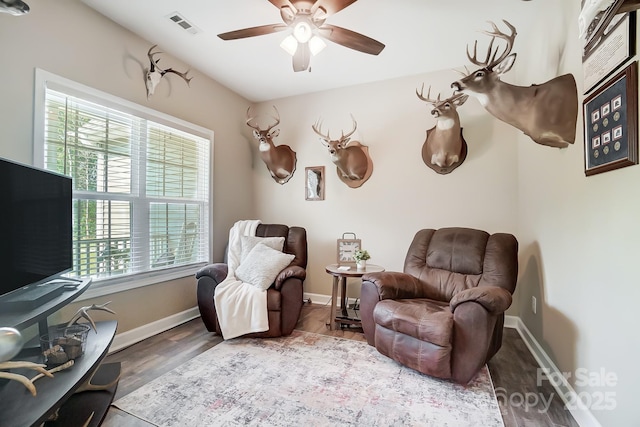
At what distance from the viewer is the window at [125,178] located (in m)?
2.17

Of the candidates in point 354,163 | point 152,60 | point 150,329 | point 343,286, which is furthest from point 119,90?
point 343,286

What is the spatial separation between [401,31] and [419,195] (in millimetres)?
1730

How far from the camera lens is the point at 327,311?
347cm

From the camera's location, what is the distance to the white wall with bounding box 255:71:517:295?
304 centimetres

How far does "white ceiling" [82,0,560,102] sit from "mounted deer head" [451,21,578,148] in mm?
518

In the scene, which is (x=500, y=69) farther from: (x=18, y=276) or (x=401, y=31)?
(x=18, y=276)

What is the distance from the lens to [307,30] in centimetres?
199

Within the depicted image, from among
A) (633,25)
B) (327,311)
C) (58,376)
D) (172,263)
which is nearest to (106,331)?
(58,376)

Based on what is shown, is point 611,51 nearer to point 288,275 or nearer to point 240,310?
point 288,275

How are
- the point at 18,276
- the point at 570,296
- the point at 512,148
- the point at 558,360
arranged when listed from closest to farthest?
1. the point at 18,276
2. the point at 570,296
3. the point at 558,360
4. the point at 512,148

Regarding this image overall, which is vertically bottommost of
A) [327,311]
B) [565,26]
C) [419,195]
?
[327,311]

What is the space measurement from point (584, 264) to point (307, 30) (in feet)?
7.74

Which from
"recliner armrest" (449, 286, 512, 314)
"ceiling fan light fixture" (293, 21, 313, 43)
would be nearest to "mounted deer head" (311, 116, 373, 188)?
"ceiling fan light fixture" (293, 21, 313, 43)

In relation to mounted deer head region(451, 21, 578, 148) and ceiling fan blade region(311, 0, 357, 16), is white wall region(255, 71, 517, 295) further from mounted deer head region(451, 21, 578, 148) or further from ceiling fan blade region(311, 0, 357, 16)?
ceiling fan blade region(311, 0, 357, 16)
